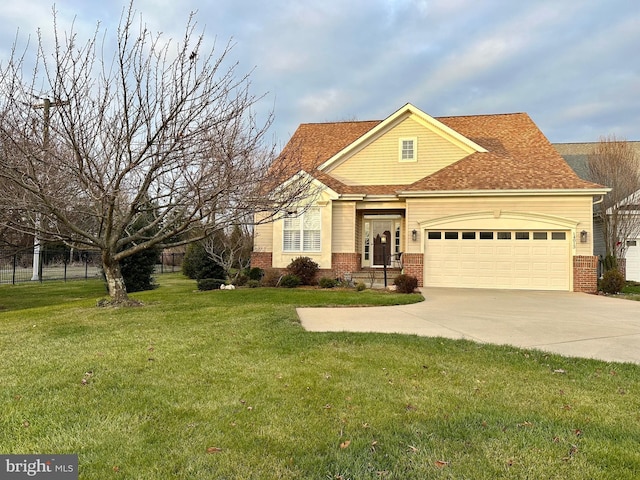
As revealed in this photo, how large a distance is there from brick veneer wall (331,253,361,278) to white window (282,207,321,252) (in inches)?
32.0

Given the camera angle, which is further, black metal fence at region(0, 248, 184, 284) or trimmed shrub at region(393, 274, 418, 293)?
black metal fence at region(0, 248, 184, 284)

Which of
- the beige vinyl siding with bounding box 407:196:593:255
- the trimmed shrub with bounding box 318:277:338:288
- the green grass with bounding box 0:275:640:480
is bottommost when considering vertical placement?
the green grass with bounding box 0:275:640:480

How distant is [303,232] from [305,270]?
1763mm

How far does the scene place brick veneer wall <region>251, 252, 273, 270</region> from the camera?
53.3 feet

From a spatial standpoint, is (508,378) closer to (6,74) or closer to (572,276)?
(6,74)

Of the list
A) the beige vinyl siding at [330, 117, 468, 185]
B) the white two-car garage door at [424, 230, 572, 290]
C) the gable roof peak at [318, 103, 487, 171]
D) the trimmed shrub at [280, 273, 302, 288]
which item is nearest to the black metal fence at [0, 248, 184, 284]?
the trimmed shrub at [280, 273, 302, 288]

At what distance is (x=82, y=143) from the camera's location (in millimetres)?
7082

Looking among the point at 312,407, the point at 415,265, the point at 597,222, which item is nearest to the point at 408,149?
the point at 415,265

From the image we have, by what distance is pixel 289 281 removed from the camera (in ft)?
46.4

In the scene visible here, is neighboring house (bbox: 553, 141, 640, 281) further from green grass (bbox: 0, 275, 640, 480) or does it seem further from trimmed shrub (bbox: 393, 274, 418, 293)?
green grass (bbox: 0, 275, 640, 480)

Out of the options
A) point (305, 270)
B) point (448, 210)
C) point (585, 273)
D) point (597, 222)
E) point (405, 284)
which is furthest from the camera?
point (597, 222)

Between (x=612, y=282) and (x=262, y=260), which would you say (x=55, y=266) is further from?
(x=612, y=282)

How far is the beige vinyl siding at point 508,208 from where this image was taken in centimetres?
1366

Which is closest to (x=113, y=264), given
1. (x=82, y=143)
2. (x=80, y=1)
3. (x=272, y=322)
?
(x=82, y=143)
